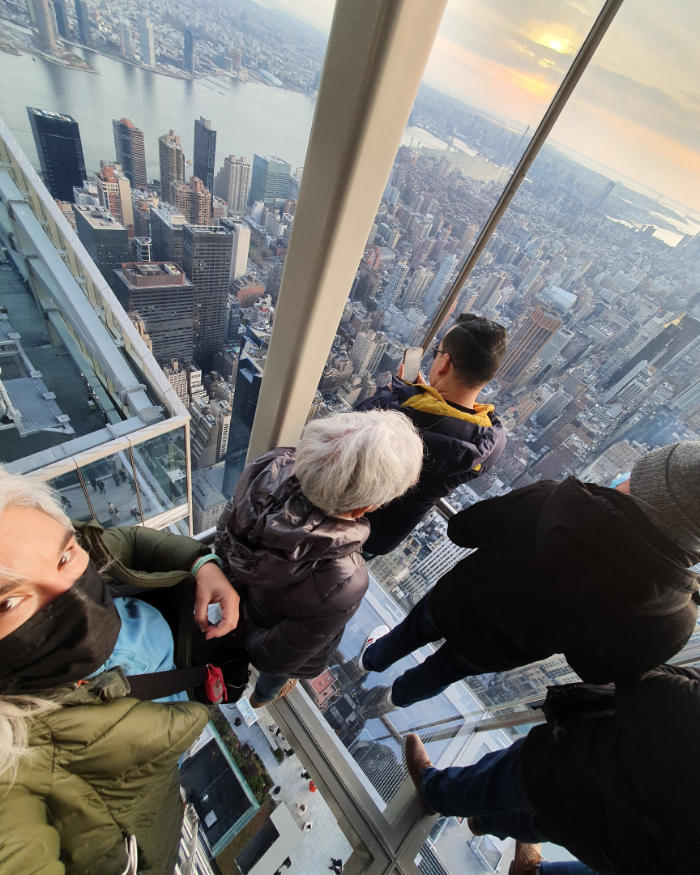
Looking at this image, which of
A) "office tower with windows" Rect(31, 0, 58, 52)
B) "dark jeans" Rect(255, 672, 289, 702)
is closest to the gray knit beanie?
"dark jeans" Rect(255, 672, 289, 702)

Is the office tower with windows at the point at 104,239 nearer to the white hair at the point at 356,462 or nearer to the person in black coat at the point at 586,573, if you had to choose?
the white hair at the point at 356,462

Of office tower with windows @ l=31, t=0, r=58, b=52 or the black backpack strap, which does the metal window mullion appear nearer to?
the black backpack strap

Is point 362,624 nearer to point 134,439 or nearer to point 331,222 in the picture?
point 134,439

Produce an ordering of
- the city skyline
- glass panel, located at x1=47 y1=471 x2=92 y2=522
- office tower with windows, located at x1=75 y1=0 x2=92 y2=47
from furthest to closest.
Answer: glass panel, located at x1=47 y1=471 x2=92 y2=522 → office tower with windows, located at x1=75 y1=0 x2=92 y2=47 → the city skyline

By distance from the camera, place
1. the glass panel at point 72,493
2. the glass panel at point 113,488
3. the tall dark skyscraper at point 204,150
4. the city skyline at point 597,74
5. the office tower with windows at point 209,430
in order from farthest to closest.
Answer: the office tower with windows at point 209,430
the glass panel at point 113,488
the glass panel at point 72,493
the tall dark skyscraper at point 204,150
the city skyline at point 597,74

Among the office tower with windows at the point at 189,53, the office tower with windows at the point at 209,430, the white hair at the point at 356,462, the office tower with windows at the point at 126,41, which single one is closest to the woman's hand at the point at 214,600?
the white hair at the point at 356,462

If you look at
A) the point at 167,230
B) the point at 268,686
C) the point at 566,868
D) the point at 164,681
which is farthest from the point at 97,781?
the point at 167,230

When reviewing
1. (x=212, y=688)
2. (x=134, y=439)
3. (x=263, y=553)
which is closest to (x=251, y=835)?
(x=212, y=688)
